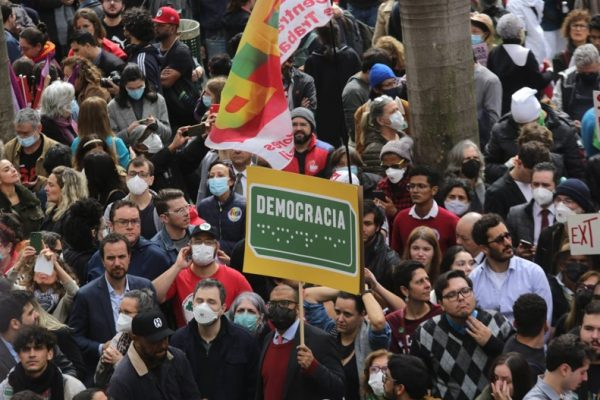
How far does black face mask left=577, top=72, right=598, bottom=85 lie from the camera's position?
55.9 ft

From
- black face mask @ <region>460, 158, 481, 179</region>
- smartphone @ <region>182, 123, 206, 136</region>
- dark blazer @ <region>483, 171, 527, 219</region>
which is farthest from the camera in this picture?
smartphone @ <region>182, 123, 206, 136</region>

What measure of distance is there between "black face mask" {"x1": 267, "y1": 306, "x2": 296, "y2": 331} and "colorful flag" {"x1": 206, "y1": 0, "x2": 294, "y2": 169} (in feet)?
2.94

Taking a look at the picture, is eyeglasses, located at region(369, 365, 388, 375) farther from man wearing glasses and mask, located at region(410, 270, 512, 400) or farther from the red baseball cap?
the red baseball cap

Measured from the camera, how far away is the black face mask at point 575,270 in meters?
12.7

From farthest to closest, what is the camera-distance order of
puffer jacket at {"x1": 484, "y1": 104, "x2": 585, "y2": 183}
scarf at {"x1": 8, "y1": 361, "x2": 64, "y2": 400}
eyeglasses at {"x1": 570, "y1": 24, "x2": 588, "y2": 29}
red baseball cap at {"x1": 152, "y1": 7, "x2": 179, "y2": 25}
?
1. eyeglasses at {"x1": 570, "y1": 24, "x2": 588, "y2": 29}
2. red baseball cap at {"x1": 152, "y1": 7, "x2": 179, "y2": 25}
3. puffer jacket at {"x1": 484, "y1": 104, "x2": 585, "y2": 183}
4. scarf at {"x1": 8, "y1": 361, "x2": 64, "y2": 400}

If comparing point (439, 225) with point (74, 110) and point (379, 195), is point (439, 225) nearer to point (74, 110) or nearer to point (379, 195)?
point (379, 195)

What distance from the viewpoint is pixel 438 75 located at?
15578mm

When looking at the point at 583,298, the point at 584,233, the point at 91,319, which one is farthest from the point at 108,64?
the point at 583,298

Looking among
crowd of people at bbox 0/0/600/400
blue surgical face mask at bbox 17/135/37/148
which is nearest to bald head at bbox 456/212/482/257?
crowd of people at bbox 0/0/600/400

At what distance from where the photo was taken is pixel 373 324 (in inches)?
474

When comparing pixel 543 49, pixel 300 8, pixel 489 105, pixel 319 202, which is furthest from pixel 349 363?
pixel 543 49

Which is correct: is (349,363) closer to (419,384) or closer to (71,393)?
(419,384)

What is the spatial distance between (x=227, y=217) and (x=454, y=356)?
3.15 m

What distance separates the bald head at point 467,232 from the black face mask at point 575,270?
838 millimetres
